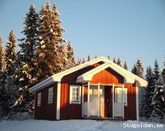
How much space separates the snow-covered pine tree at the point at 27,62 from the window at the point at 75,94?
38.7 ft

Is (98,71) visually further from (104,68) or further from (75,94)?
(75,94)

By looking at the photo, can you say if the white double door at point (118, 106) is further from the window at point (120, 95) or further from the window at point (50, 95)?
the window at point (50, 95)

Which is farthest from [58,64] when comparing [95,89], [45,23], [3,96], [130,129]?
[130,129]

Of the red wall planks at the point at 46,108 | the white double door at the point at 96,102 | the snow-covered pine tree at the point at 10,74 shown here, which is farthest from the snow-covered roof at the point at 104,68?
the snow-covered pine tree at the point at 10,74

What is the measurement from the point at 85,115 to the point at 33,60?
49.3 feet

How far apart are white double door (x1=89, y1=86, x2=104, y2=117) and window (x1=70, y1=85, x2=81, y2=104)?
3.53ft

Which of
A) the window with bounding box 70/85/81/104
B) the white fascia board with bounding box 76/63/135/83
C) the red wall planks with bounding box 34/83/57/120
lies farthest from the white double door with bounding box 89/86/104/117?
the red wall planks with bounding box 34/83/57/120

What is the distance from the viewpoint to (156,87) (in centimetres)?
4022

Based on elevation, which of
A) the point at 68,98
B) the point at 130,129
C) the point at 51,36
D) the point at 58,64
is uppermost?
the point at 51,36

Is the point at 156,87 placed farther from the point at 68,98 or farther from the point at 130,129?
the point at 130,129

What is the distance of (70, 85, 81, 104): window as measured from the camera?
23.8 metres

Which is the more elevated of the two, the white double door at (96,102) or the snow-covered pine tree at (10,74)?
the snow-covered pine tree at (10,74)

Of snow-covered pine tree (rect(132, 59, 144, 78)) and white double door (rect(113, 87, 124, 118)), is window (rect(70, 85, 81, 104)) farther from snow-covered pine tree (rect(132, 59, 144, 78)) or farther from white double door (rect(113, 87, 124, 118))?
snow-covered pine tree (rect(132, 59, 144, 78))

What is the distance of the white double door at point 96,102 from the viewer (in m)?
22.9
